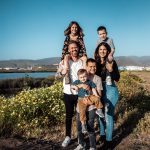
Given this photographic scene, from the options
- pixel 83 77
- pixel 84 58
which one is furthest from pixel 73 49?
pixel 83 77

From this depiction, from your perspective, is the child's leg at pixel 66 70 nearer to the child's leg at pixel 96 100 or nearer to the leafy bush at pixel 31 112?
the child's leg at pixel 96 100

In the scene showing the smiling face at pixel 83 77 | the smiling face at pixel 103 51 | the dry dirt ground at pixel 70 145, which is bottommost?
the dry dirt ground at pixel 70 145

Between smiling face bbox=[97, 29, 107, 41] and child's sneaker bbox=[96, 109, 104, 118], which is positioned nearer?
child's sneaker bbox=[96, 109, 104, 118]

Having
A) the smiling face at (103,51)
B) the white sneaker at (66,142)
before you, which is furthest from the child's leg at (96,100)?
the white sneaker at (66,142)

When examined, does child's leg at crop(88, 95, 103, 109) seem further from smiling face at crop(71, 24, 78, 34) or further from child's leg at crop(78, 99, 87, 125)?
smiling face at crop(71, 24, 78, 34)

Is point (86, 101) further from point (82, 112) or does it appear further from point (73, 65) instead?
point (73, 65)

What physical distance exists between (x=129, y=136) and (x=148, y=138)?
1.39 ft

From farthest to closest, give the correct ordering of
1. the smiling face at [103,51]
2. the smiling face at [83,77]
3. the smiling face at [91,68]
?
the smiling face at [103,51], the smiling face at [91,68], the smiling face at [83,77]

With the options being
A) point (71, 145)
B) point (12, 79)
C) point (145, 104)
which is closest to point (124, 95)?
point (145, 104)

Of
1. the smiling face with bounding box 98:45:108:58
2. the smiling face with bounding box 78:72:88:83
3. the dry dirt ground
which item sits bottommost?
the dry dirt ground

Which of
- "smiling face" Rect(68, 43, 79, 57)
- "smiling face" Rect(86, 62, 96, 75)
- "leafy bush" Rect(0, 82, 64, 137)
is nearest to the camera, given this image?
"smiling face" Rect(86, 62, 96, 75)

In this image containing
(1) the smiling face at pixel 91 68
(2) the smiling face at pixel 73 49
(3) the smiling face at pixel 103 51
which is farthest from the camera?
(2) the smiling face at pixel 73 49

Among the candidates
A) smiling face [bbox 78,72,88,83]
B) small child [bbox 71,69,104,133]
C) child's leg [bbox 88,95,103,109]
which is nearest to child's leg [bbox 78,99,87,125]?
small child [bbox 71,69,104,133]

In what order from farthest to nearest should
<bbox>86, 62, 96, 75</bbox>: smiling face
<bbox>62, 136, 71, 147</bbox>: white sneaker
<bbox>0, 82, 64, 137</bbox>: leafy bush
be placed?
<bbox>0, 82, 64, 137</bbox>: leafy bush < <bbox>62, 136, 71, 147</bbox>: white sneaker < <bbox>86, 62, 96, 75</bbox>: smiling face
